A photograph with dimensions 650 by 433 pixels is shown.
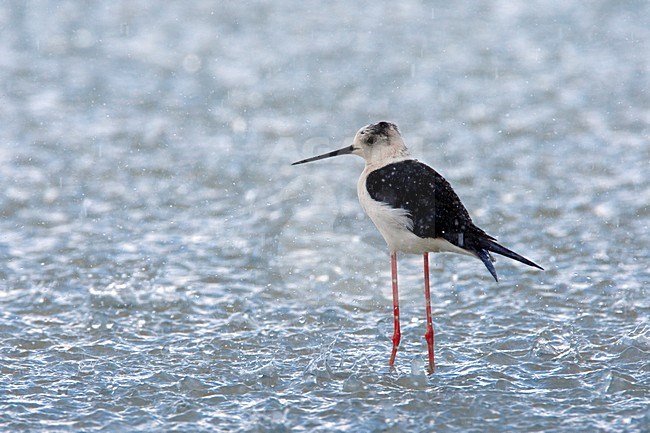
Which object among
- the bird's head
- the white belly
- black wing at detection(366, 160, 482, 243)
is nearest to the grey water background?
the white belly

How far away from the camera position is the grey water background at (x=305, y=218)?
5375 mm

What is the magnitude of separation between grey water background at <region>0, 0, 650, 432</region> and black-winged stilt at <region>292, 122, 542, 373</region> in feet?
2.12

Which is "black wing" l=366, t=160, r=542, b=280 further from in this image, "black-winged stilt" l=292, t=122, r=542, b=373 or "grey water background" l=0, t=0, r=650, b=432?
"grey water background" l=0, t=0, r=650, b=432

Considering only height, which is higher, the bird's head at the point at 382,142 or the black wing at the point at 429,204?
the bird's head at the point at 382,142

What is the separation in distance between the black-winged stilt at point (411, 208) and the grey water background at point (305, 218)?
0.65m

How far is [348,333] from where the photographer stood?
627 cm

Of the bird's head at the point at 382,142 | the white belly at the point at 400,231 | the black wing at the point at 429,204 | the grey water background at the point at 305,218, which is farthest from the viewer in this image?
the bird's head at the point at 382,142

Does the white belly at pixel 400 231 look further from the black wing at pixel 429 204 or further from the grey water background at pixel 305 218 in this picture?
the grey water background at pixel 305 218

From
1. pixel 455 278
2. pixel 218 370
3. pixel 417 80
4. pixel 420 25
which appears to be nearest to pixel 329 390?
pixel 218 370

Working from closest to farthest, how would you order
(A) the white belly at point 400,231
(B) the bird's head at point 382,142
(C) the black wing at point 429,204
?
(C) the black wing at point 429,204, (A) the white belly at point 400,231, (B) the bird's head at point 382,142

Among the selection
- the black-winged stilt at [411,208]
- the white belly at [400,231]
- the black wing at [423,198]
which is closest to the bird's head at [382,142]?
the black-winged stilt at [411,208]

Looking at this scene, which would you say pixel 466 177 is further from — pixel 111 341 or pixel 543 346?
pixel 111 341

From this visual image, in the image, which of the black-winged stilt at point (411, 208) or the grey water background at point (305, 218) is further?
the black-winged stilt at point (411, 208)

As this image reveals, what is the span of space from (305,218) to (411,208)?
2.59 m
